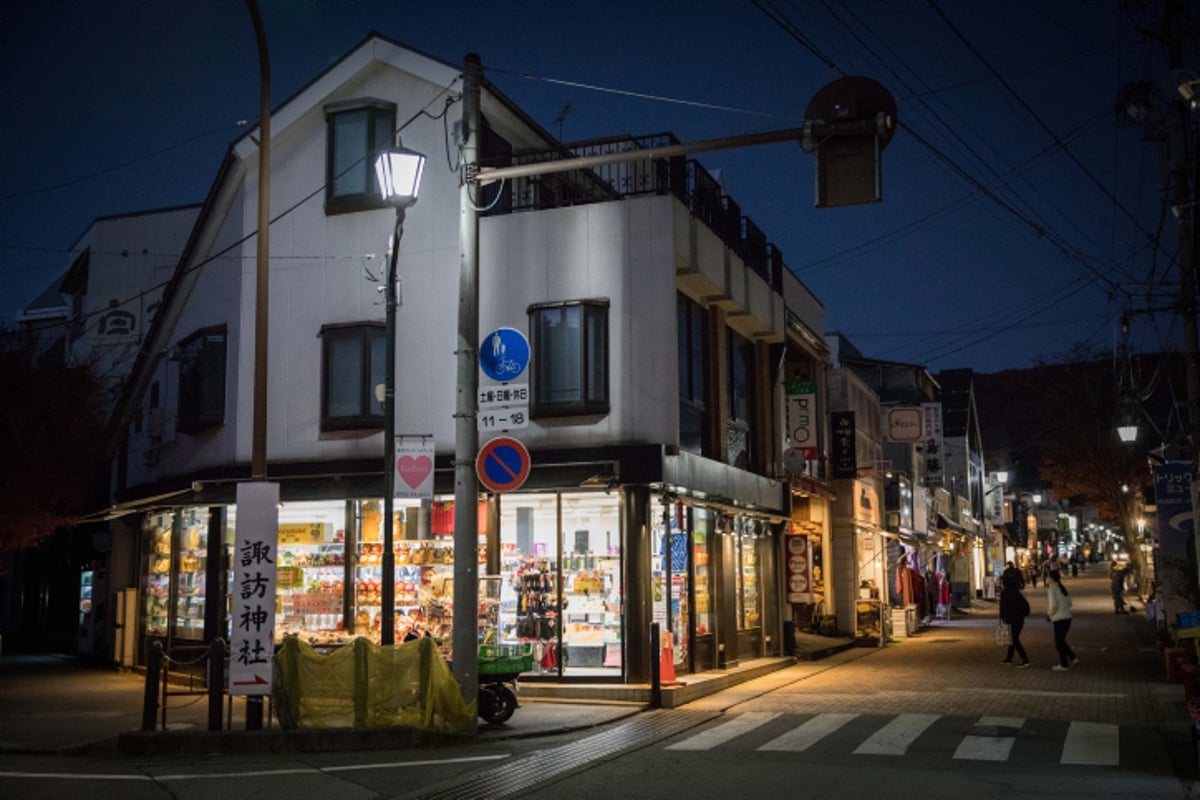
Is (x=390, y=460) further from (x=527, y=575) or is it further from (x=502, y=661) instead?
(x=527, y=575)

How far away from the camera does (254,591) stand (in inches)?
557

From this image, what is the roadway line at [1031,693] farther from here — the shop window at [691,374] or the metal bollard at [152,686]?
the metal bollard at [152,686]

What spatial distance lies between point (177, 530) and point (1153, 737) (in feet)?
60.5

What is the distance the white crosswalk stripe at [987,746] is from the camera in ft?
39.7

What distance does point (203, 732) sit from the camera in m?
13.6

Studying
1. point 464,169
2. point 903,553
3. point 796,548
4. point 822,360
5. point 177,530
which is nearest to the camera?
point 464,169

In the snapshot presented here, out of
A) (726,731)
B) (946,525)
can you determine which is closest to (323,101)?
(726,731)

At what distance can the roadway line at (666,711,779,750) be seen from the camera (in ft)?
44.1

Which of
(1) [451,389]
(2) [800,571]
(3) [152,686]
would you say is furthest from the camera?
(2) [800,571]

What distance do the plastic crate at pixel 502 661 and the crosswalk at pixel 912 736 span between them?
99.4 inches

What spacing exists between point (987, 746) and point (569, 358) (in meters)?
9.62

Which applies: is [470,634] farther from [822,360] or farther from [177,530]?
[822,360]

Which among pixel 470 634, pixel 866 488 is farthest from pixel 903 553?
pixel 470 634

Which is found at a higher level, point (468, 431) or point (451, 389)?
point (451, 389)
